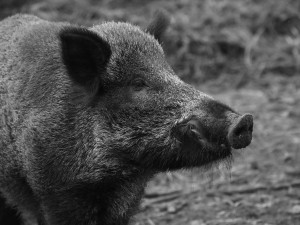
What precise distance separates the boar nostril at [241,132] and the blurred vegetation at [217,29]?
5.69 meters

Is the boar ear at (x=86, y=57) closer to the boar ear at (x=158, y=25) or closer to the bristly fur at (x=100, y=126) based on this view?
the bristly fur at (x=100, y=126)

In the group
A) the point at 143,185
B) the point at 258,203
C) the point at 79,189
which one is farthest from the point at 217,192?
the point at 79,189

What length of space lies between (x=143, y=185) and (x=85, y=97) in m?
0.85

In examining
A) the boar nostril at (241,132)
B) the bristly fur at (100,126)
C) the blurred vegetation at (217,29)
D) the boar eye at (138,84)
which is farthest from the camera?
the blurred vegetation at (217,29)

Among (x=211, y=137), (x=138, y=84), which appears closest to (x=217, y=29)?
(x=138, y=84)

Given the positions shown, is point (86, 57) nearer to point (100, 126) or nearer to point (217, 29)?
point (100, 126)

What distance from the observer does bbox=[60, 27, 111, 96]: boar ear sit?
15.7 feet

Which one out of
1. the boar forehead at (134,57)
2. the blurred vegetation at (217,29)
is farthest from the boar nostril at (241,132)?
the blurred vegetation at (217,29)

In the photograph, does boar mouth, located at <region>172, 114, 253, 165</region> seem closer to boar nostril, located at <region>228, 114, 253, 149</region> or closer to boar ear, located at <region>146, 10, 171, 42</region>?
boar nostril, located at <region>228, 114, 253, 149</region>

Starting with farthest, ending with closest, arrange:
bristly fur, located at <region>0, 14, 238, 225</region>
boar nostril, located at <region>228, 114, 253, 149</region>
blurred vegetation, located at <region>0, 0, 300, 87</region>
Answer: blurred vegetation, located at <region>0, 0, 300, 87</region>
bristly fur, located at <region>0, 14, 238, 225</region>
boar nostril, located at <region>228, 114, 253, 149</region>

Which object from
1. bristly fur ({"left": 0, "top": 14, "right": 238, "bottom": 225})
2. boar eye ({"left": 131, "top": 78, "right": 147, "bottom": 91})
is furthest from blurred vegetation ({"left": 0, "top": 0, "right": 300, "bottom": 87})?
boar eye ({"left": 131, "top": 78, "right": 147, "bottom": 91})

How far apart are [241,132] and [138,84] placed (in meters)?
0.94

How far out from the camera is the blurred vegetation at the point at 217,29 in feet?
34.2

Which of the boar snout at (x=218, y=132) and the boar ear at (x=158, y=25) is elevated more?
the boar ear at (x=158, y=25)
